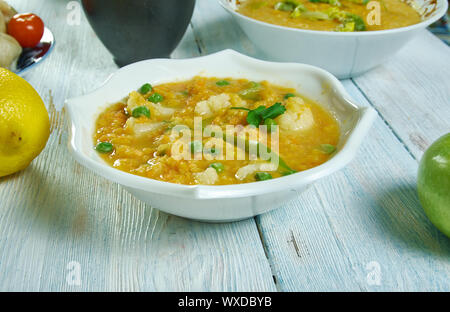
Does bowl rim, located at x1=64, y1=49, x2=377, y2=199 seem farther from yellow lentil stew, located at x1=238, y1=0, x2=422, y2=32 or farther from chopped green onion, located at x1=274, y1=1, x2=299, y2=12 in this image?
chopped green onion, located at x1=274, y1=1, x2=299, y2=12

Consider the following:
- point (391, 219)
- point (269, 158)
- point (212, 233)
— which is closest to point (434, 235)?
point (391, 219)

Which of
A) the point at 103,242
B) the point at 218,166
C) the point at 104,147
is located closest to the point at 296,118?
the point at 218,166

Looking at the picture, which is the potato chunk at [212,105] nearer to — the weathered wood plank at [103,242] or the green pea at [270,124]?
the green pea at [270,124]

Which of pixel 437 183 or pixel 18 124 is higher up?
pixel 437 183

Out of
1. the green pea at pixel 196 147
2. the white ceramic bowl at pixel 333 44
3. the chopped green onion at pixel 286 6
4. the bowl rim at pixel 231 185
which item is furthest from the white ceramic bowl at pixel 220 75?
the chopped green onion at pixel 286 6

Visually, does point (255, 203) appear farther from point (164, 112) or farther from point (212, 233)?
point (164, 112)

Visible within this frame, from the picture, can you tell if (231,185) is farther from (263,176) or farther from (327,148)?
(327,148)
